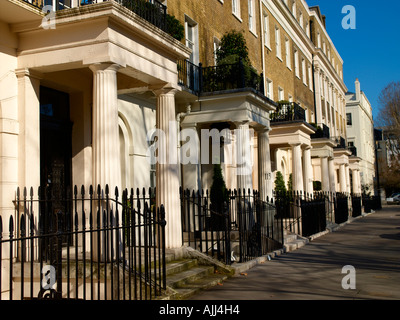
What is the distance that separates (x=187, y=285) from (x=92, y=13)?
16.1 ft

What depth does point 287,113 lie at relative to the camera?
20.6 meters

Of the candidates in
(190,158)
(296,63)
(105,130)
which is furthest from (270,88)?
(105,130)

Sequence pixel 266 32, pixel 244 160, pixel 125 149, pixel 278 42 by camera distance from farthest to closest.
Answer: pixel 278 42, pixel 266 32, pixel 244 160, pixel 125 149

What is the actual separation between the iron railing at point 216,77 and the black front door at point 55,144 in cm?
515

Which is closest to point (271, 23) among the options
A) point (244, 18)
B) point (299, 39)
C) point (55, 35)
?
point (244, 18)

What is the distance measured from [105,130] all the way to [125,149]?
4.63m

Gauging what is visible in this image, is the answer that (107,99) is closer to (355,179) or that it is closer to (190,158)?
(190,158)

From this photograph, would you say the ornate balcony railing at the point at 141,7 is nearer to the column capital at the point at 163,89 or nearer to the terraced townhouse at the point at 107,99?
the terraced townhouse at the point at 107,99

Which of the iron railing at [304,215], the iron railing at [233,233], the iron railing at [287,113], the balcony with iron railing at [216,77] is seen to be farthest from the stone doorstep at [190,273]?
the iron railing at [287,113]

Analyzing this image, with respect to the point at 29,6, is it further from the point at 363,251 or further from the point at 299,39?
the point at 299,39

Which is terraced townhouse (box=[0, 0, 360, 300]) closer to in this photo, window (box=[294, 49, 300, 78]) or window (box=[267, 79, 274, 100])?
window (box=[267, 79, 274, 100])

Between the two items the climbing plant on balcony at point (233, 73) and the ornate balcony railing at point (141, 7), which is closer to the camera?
the ornate balcony railing at point (141, 7)

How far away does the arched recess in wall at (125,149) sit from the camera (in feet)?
39.4

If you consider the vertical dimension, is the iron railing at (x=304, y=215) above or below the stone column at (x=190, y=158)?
below
